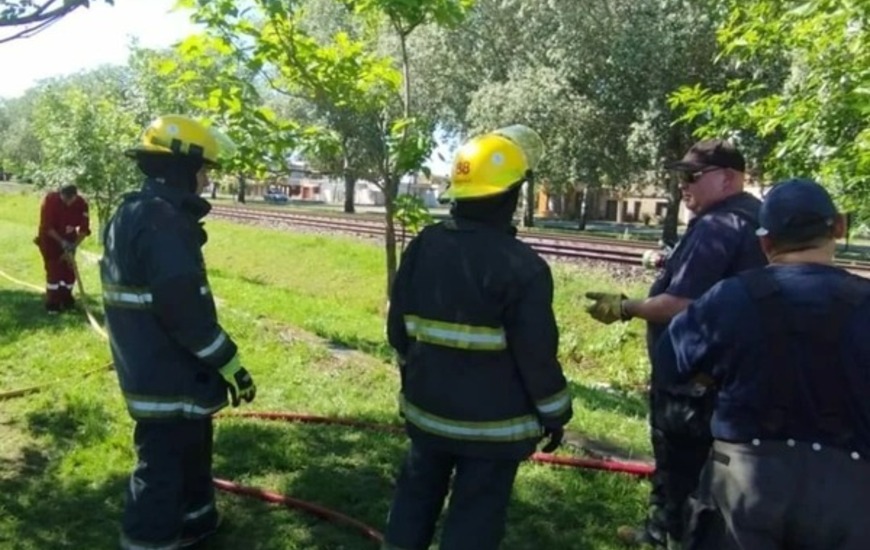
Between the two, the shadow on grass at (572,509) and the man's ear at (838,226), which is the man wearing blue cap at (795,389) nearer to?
the man's ear at (838,226)

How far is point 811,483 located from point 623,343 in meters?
10.5

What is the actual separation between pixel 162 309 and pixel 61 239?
7316 mm

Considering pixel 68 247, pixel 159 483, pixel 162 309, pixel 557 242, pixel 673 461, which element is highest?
pixel 162 309

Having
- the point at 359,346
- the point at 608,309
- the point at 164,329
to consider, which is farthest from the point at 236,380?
the point at 359,346

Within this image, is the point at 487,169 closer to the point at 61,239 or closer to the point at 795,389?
the point at 795,389

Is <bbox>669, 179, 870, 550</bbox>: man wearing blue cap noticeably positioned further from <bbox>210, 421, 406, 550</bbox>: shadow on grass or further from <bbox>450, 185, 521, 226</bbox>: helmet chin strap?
<bbox>210, 421, 406, 550</bbox>: shadow on grass

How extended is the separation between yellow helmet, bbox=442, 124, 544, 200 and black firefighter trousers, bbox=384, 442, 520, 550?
98 centimetres

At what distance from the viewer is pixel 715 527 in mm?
2529

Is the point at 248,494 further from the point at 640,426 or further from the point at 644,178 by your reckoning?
the point at 644,178

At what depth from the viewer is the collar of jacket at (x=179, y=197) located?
11.5ft

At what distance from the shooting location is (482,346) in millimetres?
3018

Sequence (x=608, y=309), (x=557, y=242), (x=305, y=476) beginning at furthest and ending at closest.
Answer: (x=557, y=242) → (x=305, y=476) → (x=608, y=309)

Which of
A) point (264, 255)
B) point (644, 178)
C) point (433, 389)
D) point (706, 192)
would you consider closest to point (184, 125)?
point (433, 389)

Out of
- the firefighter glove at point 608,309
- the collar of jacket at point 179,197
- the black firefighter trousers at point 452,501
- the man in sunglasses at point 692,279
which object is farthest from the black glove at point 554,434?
the collar of jacket at point 179,197
